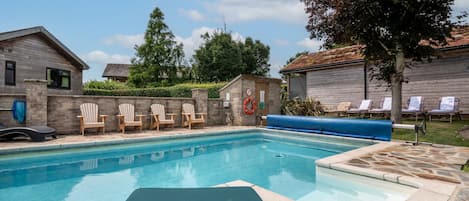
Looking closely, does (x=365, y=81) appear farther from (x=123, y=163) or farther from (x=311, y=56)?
(x=123, y=163)

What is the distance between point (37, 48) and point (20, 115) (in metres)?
7.62

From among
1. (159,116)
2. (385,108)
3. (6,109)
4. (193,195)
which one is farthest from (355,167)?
(385,108)

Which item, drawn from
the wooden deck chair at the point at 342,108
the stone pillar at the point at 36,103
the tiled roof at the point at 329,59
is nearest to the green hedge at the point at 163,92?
the tiled roof at the point at 329,59

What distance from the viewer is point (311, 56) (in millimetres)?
15367

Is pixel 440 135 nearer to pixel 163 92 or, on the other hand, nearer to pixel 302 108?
pixel 302 108

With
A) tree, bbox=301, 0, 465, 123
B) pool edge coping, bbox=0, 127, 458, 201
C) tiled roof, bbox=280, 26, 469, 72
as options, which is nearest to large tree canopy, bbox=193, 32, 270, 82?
tiled roof, bbox=280, 26, 469, 72

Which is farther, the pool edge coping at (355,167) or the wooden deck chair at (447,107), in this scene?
the wooden deck chair at (447,107)

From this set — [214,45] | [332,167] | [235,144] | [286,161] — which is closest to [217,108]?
[235,144]

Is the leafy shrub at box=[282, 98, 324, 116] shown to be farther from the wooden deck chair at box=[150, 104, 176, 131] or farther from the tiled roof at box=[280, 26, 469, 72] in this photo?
the wooden deck chair at box=[150, 104, 176, 131]

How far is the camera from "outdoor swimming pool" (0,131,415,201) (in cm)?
357

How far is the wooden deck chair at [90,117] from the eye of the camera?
7371 millimetres

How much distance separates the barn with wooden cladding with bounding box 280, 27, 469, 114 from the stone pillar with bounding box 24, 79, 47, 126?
9.67 metres

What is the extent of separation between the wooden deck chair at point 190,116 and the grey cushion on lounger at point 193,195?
292 inches

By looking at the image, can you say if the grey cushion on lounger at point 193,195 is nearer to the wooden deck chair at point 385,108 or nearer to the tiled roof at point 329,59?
the wooden deck chair at point 385,108
